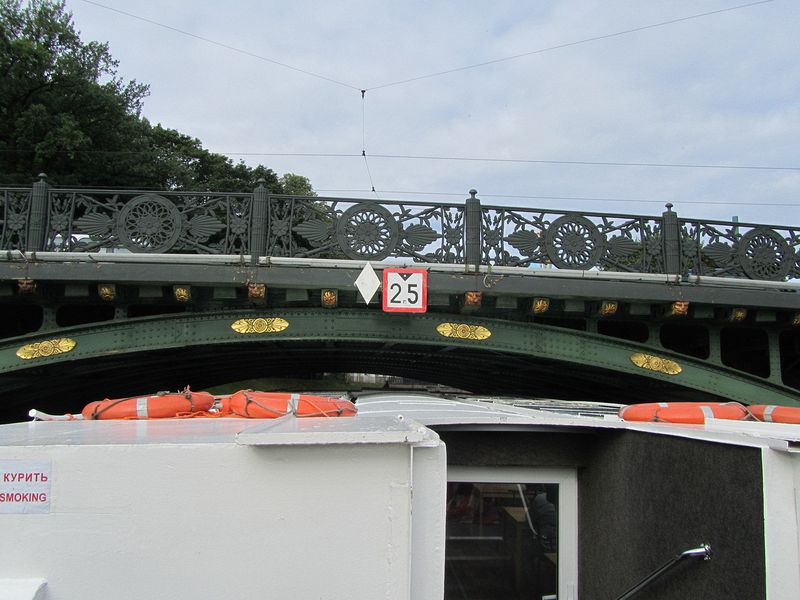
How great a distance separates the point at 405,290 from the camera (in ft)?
25.9

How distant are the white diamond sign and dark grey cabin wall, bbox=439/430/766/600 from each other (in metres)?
4.25

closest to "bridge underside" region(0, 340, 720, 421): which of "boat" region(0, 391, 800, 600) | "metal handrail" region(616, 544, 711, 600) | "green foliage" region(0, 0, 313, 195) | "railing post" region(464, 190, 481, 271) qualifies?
"railing post" region(464, 190, 481, 271)

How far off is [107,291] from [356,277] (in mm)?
3341

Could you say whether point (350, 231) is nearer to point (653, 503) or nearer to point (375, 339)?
point (375, 339)

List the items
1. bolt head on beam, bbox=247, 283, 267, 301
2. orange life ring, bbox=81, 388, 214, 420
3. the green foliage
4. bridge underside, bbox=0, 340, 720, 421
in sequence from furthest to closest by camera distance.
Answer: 1. the green foliage
2. bridge underside, bbox=0, 340, 720, 421
3. bolt head on beam, bbox=247, 283, 267, 301
4. orange life ring, bbox=81, 388, 214, 420

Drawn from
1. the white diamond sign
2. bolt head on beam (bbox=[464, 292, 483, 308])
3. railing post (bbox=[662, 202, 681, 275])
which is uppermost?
railing post (bbox=[662, 202, 681, 275])

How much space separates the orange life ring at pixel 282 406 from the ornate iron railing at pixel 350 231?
434 cm

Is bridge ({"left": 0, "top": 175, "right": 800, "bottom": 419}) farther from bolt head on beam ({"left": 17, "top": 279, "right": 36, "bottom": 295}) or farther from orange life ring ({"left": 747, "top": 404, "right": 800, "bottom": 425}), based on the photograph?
orange life ring ({"left": 747, "top": 404, "right": 800, "bottom": 425})

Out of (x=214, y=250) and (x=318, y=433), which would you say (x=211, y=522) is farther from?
(x=214, y=250)

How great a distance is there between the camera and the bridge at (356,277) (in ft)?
25.6

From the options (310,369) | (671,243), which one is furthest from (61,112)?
(671,243)

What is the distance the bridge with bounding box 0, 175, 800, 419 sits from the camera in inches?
307

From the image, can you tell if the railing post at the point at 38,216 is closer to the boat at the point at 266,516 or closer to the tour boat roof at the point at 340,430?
the tour boat roof at the point at 340,430

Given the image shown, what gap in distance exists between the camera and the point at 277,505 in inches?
80.6
